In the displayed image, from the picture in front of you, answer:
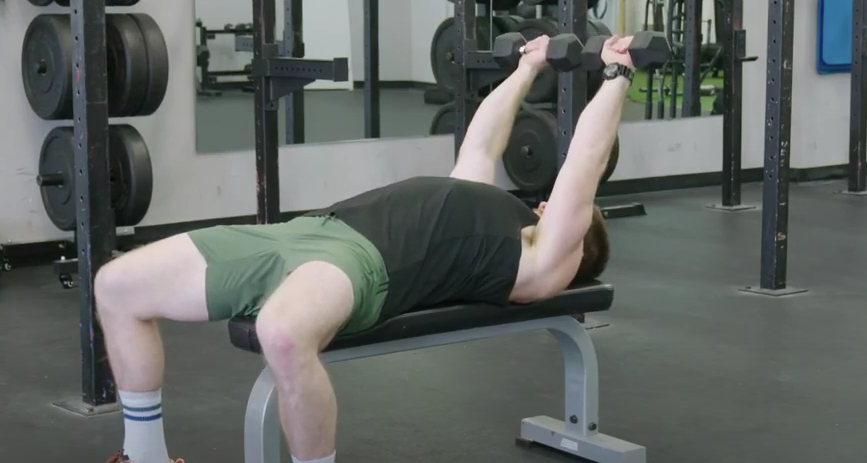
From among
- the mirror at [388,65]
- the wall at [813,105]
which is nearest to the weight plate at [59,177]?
the mirror at [388,65]

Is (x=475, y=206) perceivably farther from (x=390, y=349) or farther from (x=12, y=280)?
(x=12, y=280)

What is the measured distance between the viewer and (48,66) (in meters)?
4.24

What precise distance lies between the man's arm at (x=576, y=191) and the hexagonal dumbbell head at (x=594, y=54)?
3.0 inches

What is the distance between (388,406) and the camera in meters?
2.88

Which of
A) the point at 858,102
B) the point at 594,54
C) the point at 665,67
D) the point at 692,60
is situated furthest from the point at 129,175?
the point at 858,102

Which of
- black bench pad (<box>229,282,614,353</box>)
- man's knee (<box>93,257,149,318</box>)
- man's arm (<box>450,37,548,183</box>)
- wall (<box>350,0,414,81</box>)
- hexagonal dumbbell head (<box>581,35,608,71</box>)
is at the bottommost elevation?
black bench pad (<box>229,282,614,353</box>)

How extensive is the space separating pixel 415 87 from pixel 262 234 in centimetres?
434

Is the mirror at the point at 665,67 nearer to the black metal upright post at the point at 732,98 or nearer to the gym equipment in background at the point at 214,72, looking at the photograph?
the black metal upright post at the point at 732,98

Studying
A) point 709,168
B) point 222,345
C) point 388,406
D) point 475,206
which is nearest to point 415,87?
point 709,168

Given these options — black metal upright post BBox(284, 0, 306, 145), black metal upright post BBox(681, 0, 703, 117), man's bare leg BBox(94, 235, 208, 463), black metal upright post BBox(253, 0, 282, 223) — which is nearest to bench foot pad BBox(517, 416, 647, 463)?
man's bare leg BBox(94, 235, 208, 463)

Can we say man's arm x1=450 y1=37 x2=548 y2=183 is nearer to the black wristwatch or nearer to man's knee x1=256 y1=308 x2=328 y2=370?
the black wristwatch

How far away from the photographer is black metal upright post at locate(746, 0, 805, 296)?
397 cm

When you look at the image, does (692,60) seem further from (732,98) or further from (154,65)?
(154,65)

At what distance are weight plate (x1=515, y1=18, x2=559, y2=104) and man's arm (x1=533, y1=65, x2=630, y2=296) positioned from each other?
3210 mm
